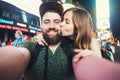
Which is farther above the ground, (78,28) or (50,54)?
(78,28)

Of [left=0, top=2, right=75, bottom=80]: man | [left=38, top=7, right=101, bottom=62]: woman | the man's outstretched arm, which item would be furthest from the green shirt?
the man's outstretched arm

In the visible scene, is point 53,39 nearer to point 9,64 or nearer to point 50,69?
point 50,69

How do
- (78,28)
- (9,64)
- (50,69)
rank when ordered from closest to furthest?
(9,64) → (50,69) → (78,28)

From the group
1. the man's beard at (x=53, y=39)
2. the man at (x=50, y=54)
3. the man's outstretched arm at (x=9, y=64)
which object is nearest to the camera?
the man's outstretched arm at (x=9, y=64)

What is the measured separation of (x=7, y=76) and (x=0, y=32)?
302 inches

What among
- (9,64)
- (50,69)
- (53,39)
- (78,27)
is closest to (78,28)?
(78,27)

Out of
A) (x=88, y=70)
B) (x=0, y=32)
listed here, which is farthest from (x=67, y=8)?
(x=0, y=32)

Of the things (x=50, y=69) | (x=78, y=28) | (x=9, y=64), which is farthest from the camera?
(x=78, y=28)

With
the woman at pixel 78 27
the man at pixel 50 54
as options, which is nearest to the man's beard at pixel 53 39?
the man at pixel 50 54

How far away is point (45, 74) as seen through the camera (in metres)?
1.05

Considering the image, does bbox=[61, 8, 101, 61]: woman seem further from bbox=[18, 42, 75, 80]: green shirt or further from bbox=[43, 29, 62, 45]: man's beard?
bbox=[18, 42, 75, 80]: green shirt

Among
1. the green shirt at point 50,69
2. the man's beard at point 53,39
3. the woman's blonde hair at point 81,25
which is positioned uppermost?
the woman's blonde hair at point 81,25

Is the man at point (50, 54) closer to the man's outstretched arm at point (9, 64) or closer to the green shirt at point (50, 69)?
the green shirt at point (50, 69)

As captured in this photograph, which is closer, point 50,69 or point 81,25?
point 50,69
